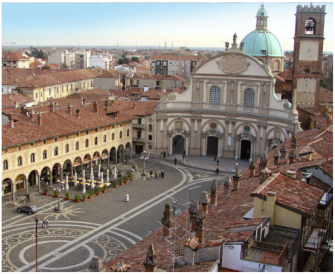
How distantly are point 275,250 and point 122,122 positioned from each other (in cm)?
4483

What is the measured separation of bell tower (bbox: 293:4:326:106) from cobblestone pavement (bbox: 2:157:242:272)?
21.4m

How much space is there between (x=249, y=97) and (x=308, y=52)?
32.8ft

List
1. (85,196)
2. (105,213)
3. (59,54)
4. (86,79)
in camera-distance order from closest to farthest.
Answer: (105,213) → (85,196) → (86,79) → (59,54)

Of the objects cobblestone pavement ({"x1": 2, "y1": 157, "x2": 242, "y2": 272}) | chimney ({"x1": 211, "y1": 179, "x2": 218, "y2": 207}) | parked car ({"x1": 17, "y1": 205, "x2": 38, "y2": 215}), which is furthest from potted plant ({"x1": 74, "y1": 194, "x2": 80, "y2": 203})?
chimney ({"x1": 211, "y1": 179, "x2": 218, "y2": 207})

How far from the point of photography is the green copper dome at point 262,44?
77.9 m

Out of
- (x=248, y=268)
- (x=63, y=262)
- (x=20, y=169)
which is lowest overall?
(x=63, y=262)

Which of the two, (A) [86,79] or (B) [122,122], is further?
(A) [86,79]

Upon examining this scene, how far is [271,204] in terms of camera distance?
2025cm

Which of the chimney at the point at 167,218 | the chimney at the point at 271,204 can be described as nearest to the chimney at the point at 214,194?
the chimney at the point at 167,218

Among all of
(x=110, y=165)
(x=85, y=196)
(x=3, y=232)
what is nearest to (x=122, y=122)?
(x=110, y=165)

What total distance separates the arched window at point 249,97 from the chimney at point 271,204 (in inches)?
1721

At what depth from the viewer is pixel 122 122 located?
61.1 metres

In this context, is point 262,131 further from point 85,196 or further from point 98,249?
point 98,249

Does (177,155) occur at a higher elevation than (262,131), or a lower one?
lower
